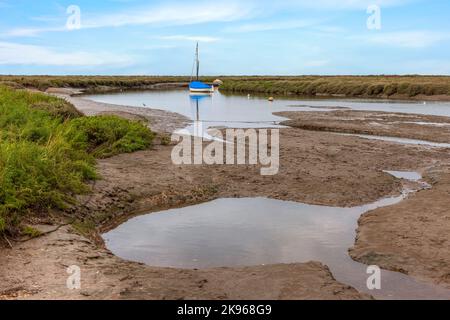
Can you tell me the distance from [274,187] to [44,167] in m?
6.31

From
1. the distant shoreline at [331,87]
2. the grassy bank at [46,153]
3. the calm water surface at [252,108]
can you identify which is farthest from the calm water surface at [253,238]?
the distant shoreline at [331,87]

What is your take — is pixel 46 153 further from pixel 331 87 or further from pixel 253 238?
pixel 331 87

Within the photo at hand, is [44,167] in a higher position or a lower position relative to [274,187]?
higher

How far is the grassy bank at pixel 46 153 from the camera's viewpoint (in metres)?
9.06

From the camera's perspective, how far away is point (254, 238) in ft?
32.5

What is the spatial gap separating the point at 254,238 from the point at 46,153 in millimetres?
5180

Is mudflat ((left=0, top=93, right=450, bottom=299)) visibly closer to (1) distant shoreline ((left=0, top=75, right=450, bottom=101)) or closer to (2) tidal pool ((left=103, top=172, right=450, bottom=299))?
(2) tidal pool ((left=103, top=172, right=450, bottom=299))

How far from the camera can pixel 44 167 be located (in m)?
10.4

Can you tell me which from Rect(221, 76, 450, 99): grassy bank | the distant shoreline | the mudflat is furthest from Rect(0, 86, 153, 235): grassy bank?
Rect(221, 76, 450, 99): grassy bank

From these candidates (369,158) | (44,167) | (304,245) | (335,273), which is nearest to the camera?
(335,273)

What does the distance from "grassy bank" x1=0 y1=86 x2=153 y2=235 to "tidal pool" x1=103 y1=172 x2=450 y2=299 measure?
1.60 m

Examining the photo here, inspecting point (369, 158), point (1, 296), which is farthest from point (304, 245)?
point (369, 158)

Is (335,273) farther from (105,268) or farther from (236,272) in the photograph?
(105,268)

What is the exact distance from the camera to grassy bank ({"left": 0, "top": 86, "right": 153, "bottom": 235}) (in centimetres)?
906
